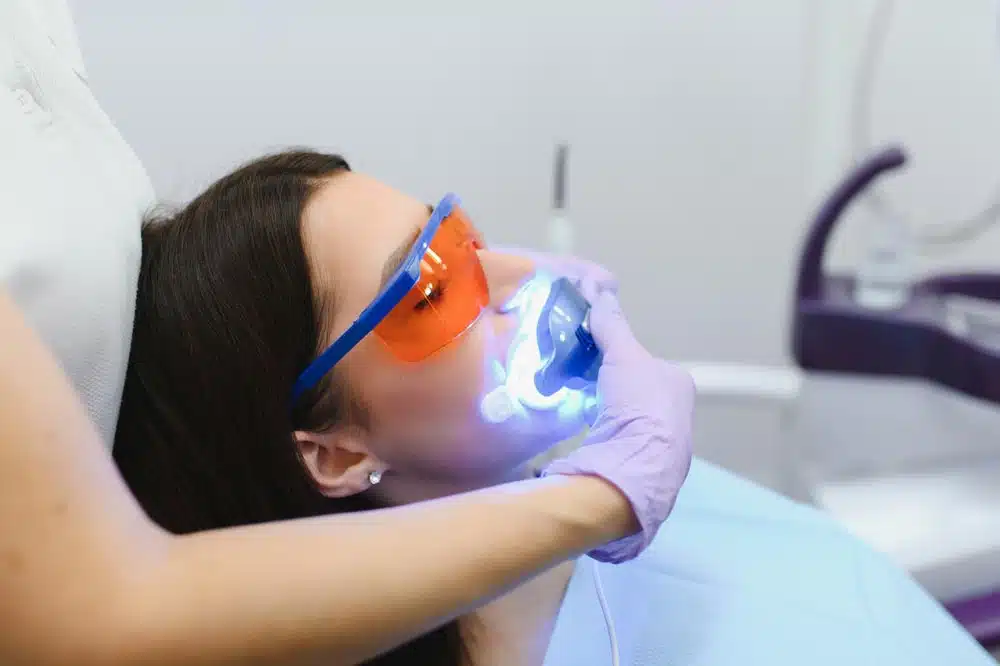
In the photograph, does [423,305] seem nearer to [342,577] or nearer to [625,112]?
[342,577]

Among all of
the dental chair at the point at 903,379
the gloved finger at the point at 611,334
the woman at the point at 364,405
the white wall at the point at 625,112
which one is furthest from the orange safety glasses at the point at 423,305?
the white wall at the point at 625,112

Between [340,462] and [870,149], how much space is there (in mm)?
1546

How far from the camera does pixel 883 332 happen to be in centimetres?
151

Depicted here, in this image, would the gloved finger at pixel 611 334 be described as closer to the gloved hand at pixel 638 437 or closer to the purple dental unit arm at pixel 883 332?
the gloved hand at pixel 638 437

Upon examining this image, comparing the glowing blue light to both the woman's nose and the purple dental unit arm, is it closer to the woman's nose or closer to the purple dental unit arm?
the woman's nose

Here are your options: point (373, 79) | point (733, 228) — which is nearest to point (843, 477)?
point (733, 228)

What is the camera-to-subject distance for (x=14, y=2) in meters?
0.84

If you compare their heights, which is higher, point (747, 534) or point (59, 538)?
point (59, 538)

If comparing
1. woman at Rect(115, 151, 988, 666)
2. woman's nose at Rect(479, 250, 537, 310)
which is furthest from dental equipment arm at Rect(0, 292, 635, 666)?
woman's nose at Rect(479, 250, 537, 310)

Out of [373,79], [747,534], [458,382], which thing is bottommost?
[747,534]

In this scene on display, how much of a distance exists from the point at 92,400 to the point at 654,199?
1386 millimetres

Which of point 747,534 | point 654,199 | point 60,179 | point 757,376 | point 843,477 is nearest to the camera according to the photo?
point 60,179

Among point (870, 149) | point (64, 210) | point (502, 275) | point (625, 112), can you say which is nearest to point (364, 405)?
point (502, 275)

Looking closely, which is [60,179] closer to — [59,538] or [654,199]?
[59,538]
